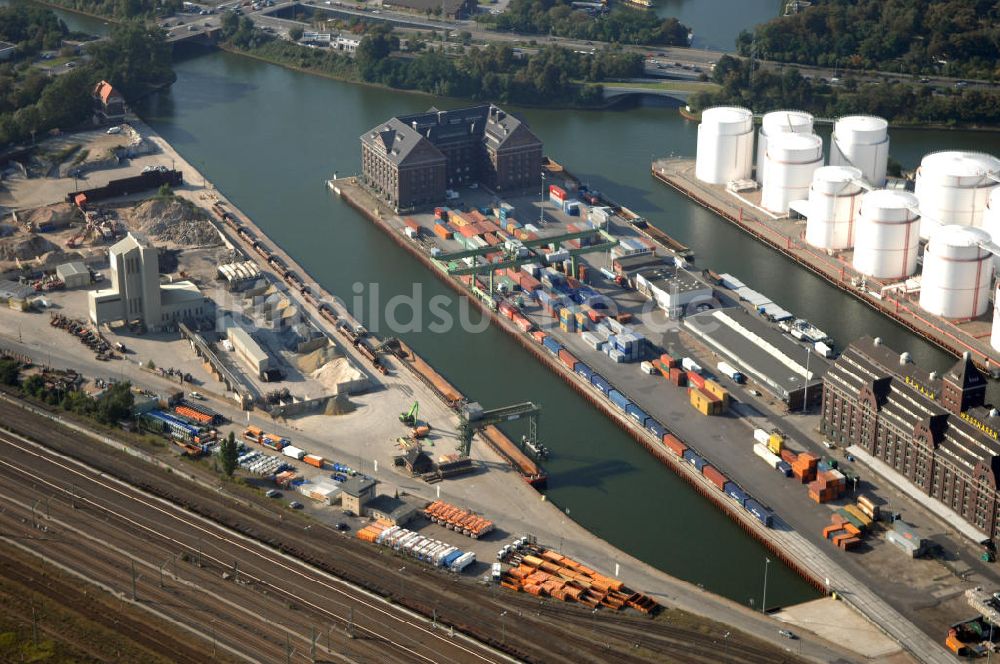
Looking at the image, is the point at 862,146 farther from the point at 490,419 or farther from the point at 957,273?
the point at 490,419

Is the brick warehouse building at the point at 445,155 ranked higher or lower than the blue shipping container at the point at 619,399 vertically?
higher

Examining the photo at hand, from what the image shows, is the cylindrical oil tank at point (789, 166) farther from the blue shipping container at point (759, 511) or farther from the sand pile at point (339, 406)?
the blue shipping container at point (759, 511)

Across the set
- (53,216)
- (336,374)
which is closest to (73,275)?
(53,216)

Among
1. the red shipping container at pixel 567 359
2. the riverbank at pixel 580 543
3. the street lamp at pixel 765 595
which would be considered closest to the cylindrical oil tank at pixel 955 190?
the red shipping container at pixel 567 359

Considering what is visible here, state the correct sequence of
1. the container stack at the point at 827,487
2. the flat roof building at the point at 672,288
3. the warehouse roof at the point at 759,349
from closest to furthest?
1. the container stack at the point at 827,487
2. the warehouse roof at the point at 759,349
3. the flat roof building at the point at 672,288

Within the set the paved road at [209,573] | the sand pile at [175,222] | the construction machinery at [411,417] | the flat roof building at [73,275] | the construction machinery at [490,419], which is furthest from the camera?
the sand pile at [175,222]

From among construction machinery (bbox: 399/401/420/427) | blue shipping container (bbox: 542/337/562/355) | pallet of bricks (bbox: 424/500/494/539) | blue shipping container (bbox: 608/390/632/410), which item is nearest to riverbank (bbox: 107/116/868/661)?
pallet of bricks (bbox: 424/500/494/539)
